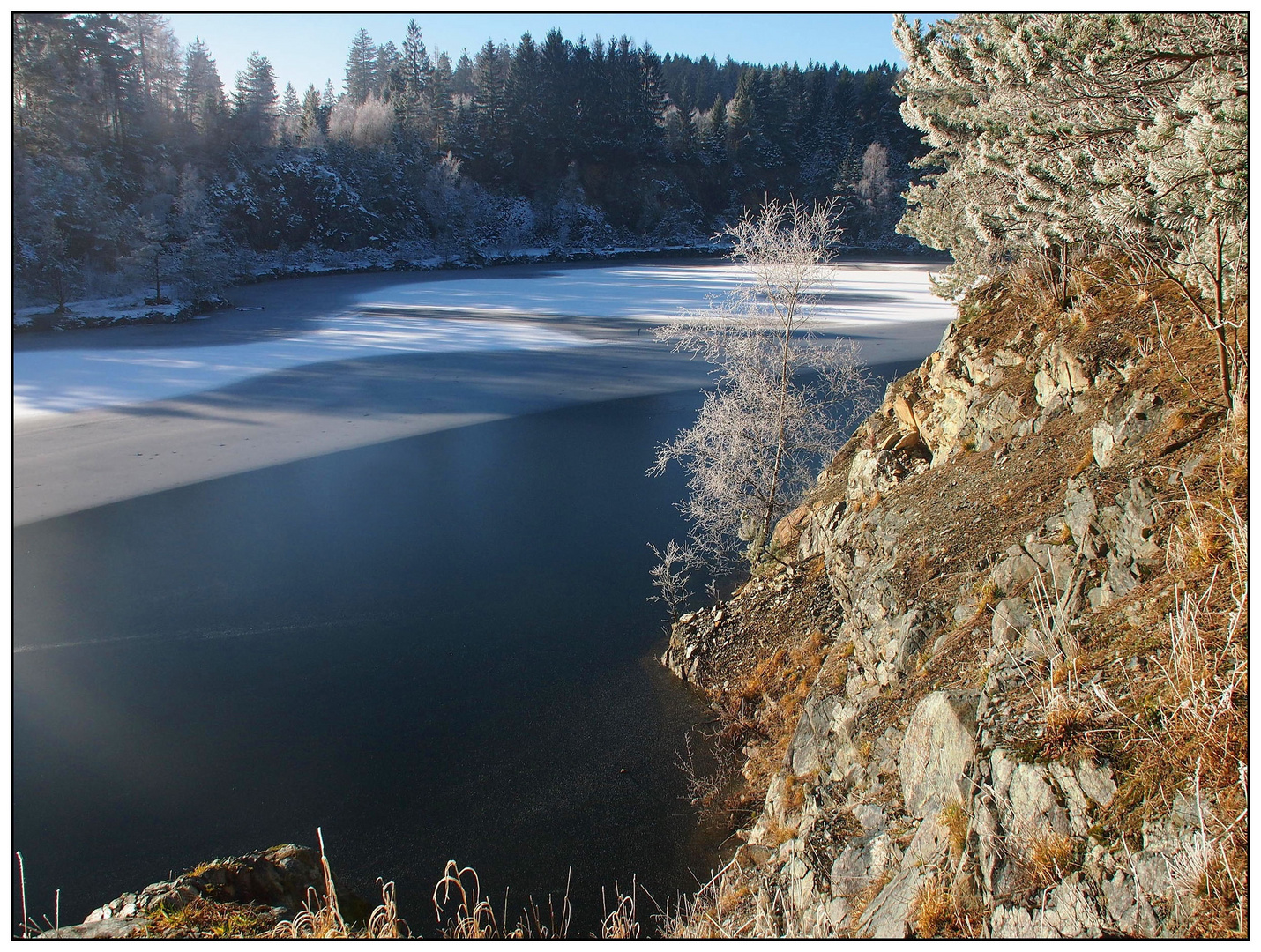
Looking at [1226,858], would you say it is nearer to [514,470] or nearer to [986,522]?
[986,522]

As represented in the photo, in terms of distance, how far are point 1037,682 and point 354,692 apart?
590cm

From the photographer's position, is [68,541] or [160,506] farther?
[160,506]

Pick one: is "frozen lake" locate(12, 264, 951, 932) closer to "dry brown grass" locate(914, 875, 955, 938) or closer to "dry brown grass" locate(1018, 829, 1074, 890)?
"dry brown grass" locate(914, 875, 955, 938)

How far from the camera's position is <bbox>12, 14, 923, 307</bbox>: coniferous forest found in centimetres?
2523

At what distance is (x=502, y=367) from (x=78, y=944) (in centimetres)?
1582

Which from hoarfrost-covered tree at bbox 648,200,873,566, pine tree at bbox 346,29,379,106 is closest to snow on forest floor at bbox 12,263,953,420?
hoarfrost-covered tree at bbox 648,200,873,566

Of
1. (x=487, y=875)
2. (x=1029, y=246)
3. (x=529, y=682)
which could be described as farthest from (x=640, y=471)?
(x=487, y=875)

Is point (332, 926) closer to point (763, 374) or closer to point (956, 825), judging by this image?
point (956, 825)

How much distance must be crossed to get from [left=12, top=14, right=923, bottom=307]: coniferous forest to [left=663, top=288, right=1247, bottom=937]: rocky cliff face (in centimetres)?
2579

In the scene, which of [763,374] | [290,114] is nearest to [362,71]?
[290,114]

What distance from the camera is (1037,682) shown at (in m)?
2.83

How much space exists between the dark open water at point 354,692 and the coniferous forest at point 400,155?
Result: 18.8m

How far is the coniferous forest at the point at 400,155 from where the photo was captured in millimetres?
25234

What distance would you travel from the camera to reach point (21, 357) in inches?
681
